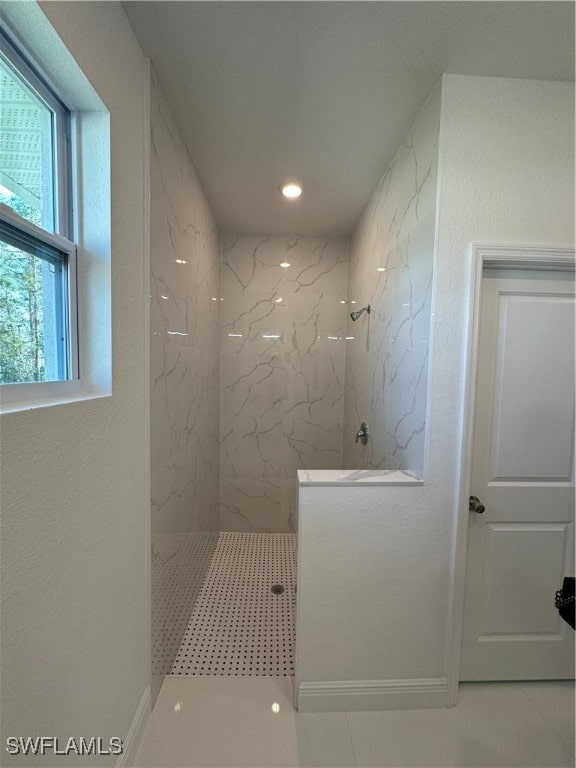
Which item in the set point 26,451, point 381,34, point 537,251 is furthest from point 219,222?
point 26,451

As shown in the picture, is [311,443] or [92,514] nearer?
[92,514]

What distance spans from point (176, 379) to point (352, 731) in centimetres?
178

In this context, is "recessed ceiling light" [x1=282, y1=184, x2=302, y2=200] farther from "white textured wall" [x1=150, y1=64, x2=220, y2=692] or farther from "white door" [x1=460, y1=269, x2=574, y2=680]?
"white door" [x1=460, y1=269, x2=574, y2=680]

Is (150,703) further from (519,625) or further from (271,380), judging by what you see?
(271,380)

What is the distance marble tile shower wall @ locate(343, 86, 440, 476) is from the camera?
135 centimetres

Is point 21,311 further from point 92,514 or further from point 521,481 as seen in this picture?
point 521,481

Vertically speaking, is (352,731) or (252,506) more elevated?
(252,506)

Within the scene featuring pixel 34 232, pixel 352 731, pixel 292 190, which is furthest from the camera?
pixel 292 190

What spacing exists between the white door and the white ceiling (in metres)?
0.81

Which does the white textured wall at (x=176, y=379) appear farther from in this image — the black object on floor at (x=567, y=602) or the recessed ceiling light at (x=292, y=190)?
the black object on floor at (x=567, y=602)

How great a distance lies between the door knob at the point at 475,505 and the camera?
139cm

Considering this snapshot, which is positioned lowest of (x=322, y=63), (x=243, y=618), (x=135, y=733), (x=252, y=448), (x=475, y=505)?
(x=243, y=618)

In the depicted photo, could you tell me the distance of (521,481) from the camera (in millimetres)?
1438

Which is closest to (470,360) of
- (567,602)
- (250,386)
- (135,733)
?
(567,602)
